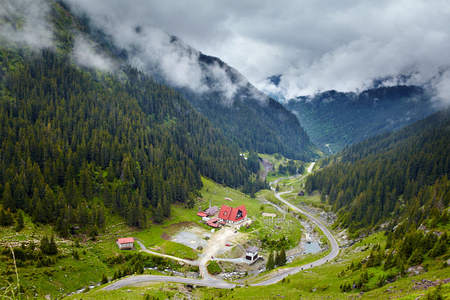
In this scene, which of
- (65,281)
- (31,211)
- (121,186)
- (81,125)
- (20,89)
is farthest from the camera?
(20,89)

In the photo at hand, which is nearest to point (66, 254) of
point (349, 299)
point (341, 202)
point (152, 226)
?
point (152, 226)

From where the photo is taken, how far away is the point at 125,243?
9206 centimetres

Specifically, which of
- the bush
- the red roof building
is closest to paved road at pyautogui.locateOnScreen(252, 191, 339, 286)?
the bush

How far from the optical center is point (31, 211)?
292 feet

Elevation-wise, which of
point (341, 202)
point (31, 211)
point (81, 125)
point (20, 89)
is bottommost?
point (341, 202)

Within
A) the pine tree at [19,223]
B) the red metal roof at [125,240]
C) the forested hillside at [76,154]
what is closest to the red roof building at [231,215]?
the forested hillside at [76,154]

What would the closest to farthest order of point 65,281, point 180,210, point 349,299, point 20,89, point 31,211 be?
point 349,299, point 65,281, point 31,211, point 180,210, point 20,89

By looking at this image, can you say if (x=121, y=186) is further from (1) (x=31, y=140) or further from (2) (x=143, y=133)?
(2) (x=143, y=133)

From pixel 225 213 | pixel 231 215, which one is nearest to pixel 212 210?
pixel 225 213

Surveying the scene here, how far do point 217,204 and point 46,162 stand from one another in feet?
270

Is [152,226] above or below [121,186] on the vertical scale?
below

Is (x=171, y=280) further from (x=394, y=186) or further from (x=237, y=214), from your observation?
(x=394, y=186)

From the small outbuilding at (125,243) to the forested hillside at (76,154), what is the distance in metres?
12.3

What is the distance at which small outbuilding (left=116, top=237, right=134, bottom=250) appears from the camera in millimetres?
91562
